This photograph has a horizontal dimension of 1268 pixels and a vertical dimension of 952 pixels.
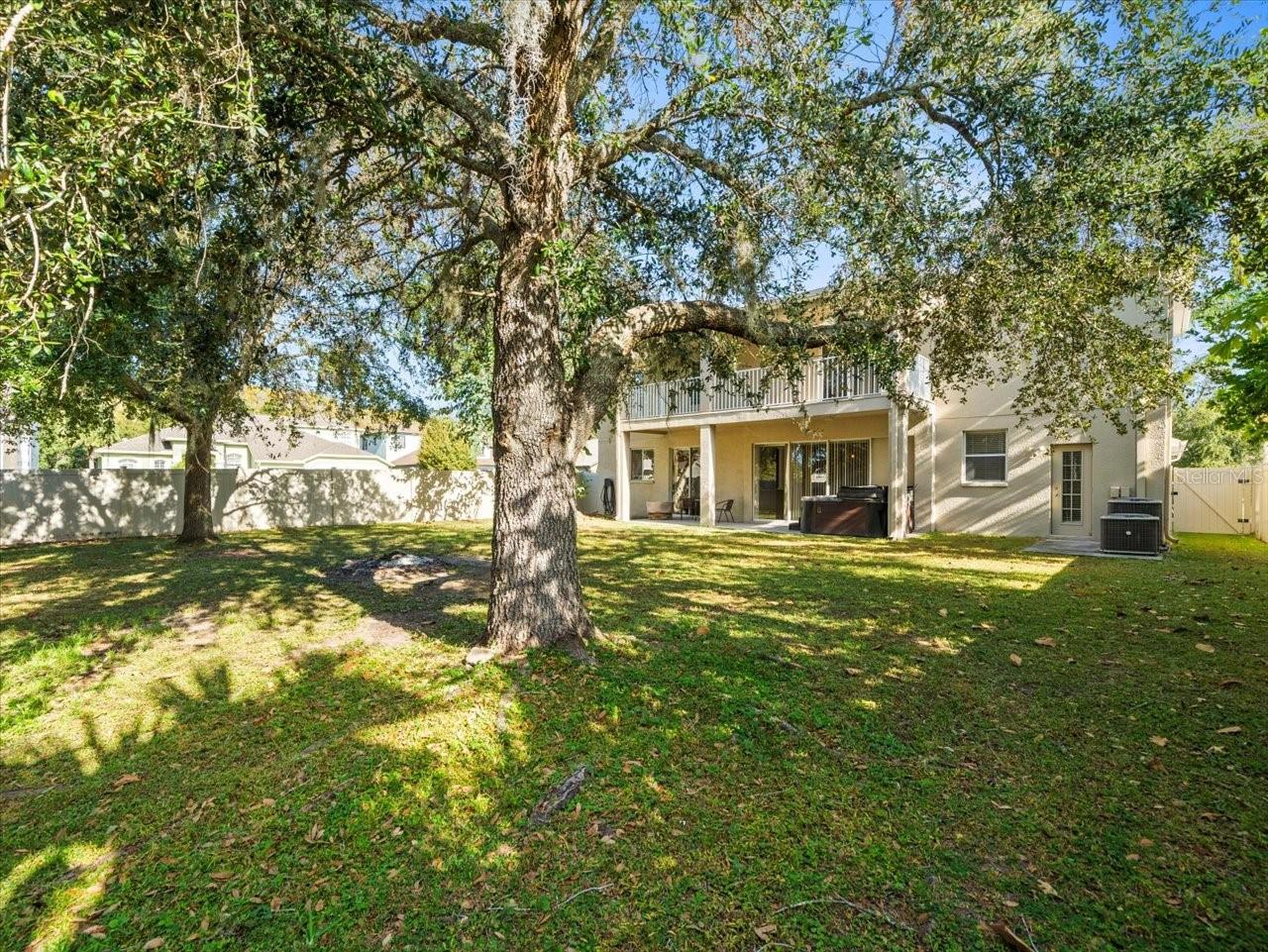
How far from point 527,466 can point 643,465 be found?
17.6 metres

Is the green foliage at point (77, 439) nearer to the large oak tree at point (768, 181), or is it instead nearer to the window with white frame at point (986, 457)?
the large oak tree at point (768, 181)

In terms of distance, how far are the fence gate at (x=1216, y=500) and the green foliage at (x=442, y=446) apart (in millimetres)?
26731

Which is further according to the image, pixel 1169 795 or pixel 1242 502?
pixel 1242 502

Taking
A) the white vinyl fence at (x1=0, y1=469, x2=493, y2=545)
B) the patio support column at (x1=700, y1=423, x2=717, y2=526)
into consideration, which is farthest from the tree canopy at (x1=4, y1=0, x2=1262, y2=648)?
the white vinyl fence at (x1=0, y1=469, x2=493, y2=545)

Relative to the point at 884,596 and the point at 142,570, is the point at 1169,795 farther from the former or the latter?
the point at 142,570

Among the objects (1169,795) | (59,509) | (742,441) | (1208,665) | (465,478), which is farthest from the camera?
(465,478)

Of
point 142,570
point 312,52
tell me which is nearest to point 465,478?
point 142,570

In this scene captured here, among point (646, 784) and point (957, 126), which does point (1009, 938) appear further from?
point (957, 126)

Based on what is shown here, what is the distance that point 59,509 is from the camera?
A: 14.5 meters

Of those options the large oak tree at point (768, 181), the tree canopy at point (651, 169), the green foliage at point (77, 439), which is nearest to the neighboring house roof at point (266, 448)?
the green foliage at point (77, 439)

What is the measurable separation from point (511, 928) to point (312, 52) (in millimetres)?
5546

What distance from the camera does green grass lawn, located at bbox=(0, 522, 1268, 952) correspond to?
230cm

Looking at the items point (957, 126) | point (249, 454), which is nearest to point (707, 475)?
point (957, 126)

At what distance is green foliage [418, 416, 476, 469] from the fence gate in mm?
26731
